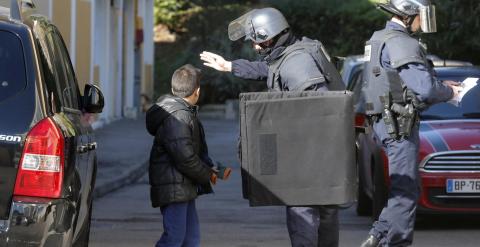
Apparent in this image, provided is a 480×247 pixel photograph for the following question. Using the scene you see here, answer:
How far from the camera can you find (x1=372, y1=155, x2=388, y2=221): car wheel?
37.1ft

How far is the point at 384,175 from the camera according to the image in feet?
37.0

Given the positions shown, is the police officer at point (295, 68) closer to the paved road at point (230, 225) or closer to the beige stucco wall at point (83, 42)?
the paved road at point (230, 225)

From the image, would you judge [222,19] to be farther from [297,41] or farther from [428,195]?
[297,41]

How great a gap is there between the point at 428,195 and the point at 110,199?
194 inches

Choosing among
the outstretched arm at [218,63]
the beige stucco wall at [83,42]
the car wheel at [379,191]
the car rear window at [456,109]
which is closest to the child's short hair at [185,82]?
the outstretched arm at [218,63]

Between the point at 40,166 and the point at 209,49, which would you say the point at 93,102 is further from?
the point at 209,49

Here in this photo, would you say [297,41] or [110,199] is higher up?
[297,41]

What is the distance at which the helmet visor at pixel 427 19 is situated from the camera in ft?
28.2

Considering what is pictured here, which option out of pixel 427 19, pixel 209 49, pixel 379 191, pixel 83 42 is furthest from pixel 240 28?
pixel 209 49

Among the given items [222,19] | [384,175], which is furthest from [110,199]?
[222,19]

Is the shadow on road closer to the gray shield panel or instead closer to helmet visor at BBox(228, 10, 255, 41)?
helmet visor at BBox(228, 10, 255, 41)

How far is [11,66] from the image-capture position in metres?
6.51

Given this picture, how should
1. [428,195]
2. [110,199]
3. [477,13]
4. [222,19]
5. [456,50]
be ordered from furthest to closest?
[222,19], [456,50], [477,13], [110,199], [428,195]

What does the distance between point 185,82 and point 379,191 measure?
→ 3737mm
